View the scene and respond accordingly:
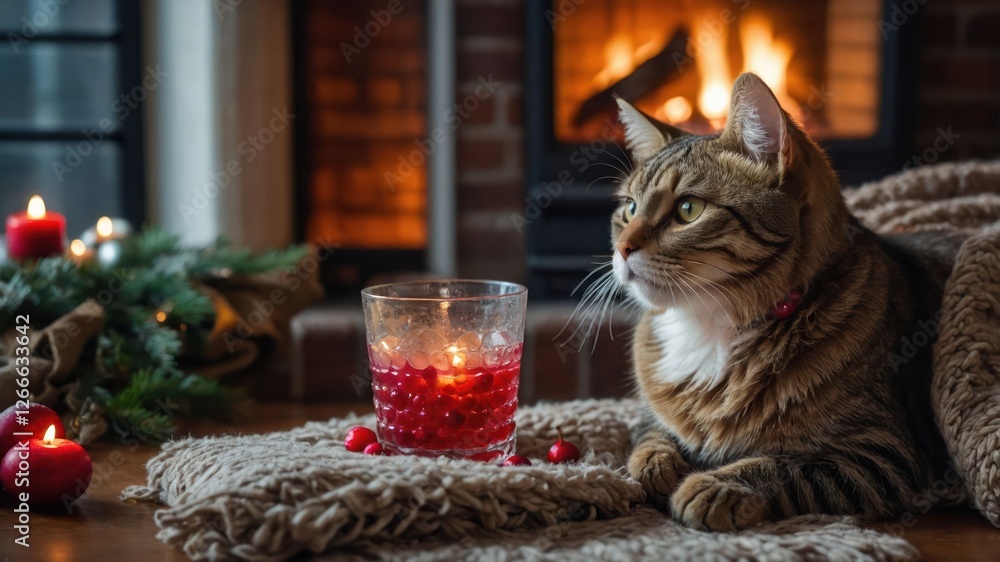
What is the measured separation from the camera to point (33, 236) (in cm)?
150

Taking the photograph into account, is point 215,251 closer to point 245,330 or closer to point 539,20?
point 245,330

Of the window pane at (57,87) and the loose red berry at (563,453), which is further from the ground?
the window pane at (57,87)

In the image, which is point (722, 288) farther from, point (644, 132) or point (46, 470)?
point (46, 470)

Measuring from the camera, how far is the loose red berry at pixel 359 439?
3.48 ft

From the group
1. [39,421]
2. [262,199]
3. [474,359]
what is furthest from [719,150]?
[262,199]

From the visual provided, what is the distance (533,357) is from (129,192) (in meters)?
1.00

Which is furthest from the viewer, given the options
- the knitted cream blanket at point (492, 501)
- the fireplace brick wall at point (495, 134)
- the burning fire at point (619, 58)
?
the burning fire at point (619, 58)

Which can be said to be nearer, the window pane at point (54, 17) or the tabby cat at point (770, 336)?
the tabby cat at point (770, 336)

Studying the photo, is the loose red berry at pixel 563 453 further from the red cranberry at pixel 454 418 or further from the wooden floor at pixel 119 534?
the wooden floor at pixel 119 534

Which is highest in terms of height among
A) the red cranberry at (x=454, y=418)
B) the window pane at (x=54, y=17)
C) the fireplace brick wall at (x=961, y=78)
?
the window pane at (x=54, y=17)

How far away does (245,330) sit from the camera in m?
1.50

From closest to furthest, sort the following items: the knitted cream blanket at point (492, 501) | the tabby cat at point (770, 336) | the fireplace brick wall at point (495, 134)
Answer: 1. the knitted cream blanket at point (492, 501)
2. the tabby cat at point (770, 336)
3. the fireplace brick wall at point (495, 134)

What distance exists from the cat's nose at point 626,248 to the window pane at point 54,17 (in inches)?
61.3

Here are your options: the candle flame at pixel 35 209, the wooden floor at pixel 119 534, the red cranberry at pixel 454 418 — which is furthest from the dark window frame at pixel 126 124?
the red cranberry at pixel 454 418
